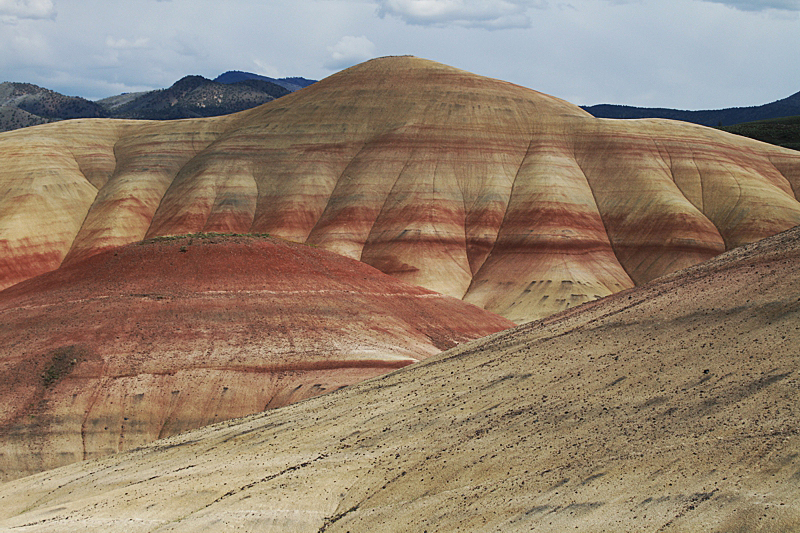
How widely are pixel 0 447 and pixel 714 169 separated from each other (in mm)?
73557

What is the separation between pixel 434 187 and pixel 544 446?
66771mm

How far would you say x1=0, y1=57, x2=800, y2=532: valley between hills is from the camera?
17.0 meters

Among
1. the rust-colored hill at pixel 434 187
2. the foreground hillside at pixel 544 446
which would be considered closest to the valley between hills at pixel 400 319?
the foreground hillside at pixel 544 446

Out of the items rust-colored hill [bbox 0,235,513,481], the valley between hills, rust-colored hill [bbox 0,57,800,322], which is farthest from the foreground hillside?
rust-colored hill [bbox 0,57,800,322]

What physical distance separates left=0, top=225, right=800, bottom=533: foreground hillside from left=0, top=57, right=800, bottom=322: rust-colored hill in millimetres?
43715

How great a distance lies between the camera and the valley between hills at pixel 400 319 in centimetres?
1698

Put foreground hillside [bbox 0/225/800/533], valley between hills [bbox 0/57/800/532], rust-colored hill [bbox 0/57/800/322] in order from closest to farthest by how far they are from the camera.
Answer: foreground hillside [bbox 0/225/800/533] → valley between hills [bbox 0/57/800/532] → rust-colored hill [bbox 0/57/800/322]

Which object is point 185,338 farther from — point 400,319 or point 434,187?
point 434,187

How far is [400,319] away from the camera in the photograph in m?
48.8

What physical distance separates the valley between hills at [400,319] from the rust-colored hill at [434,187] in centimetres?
34

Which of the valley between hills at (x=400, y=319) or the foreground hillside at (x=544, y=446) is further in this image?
the valley between hills at (x=400, y=319)

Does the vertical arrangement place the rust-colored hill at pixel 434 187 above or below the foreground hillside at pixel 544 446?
above

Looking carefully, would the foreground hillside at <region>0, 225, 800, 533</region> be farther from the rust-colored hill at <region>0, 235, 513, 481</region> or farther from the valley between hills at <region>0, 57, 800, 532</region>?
the rust-colored hill at <region>0, 235, 513, 481</region>

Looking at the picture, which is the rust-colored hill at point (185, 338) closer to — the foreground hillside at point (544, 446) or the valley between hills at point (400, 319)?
the valley between hills at point (400, 319)
